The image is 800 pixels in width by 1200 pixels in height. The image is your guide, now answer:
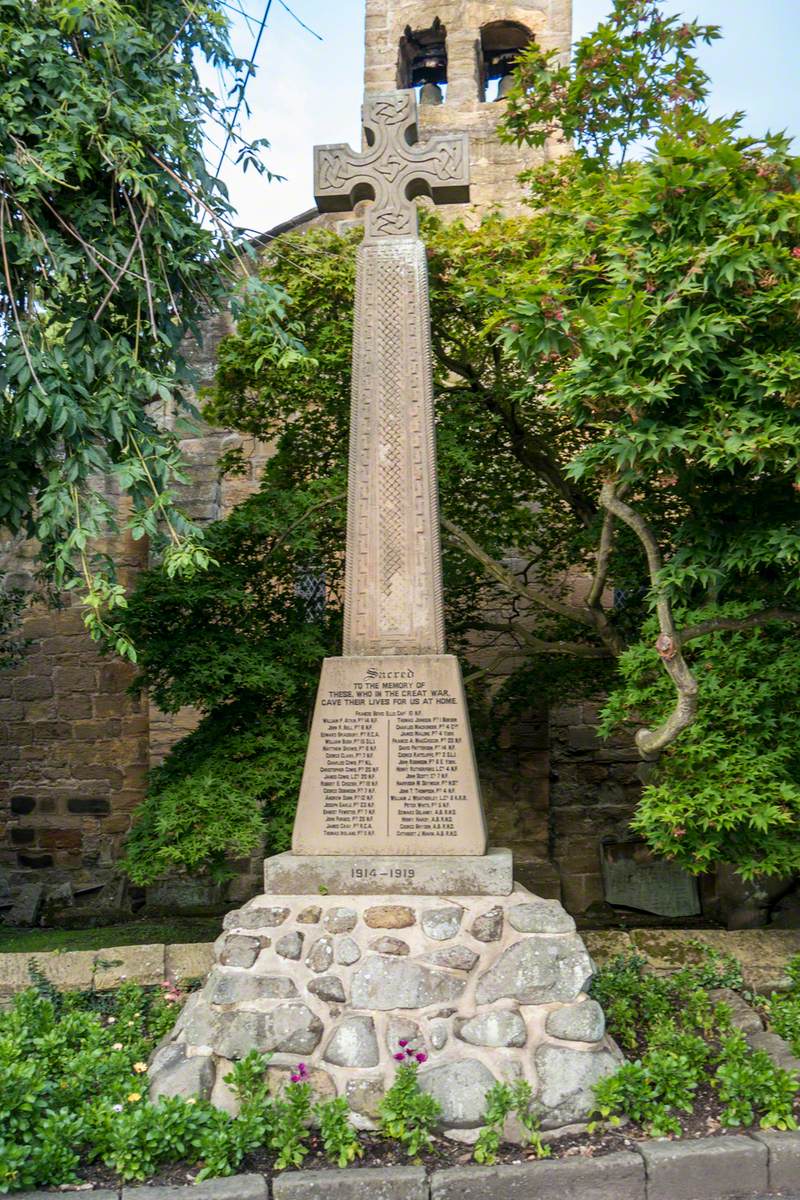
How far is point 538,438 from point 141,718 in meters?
5.76

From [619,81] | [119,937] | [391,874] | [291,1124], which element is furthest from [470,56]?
[291,1124]

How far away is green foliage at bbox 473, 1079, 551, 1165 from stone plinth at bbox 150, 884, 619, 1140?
66 mm

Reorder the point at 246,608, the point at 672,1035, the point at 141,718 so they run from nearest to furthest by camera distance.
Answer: the point at 672,1035
the point at 246,608
the point at 141,718

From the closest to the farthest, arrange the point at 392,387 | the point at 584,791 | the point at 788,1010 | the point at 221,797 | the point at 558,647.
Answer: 1. the point at 788,1010
2. the point at 392,387
3. the point at 221,797
4. the point at 558,647
5. the point at 584,791

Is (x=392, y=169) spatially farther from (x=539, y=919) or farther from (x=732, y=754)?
(x=539, y=919)

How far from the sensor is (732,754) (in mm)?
6098

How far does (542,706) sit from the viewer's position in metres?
10.1

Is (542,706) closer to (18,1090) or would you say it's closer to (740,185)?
(740,185)

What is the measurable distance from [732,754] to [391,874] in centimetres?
215

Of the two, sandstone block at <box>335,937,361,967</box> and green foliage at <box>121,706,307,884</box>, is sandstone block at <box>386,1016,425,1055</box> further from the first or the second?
green foliage at <box>121,706,307,884</box>

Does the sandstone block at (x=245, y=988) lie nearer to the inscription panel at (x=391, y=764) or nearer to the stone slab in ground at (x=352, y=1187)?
the inscription panel at (x=391, y=764)

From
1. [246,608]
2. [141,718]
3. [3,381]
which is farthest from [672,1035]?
[141,718]

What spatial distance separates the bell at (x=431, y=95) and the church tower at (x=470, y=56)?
12mm

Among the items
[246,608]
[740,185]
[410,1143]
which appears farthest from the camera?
[246,608]
